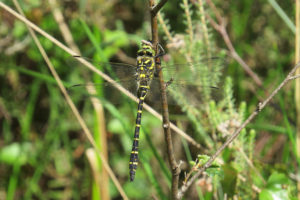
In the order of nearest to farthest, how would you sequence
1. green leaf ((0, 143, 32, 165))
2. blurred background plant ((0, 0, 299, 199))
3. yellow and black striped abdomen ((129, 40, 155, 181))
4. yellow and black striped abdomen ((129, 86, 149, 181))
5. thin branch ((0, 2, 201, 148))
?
yellow and black striped abdomen ((129, 86, 149, 181)) → yellow and black striped abdomen ((129, 40, 155, 181)) → thin branch ((0, 2, 201, 148)) → blurred background plant ((0, 0, 299, 199)) → green leaf ((0, 143, 32, 165))

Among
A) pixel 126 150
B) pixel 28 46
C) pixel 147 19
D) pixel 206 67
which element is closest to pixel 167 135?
pixel 206 67

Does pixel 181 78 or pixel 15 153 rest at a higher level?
pixel 181 78

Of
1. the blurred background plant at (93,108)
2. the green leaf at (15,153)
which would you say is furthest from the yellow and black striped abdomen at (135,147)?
the green leaf at (15,153)

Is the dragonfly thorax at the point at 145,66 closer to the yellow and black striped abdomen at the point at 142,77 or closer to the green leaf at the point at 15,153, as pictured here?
the yellow and black striped abdomen at the point at 142,77

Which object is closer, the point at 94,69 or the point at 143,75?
the point at 143,75

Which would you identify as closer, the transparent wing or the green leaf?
the transparent wing

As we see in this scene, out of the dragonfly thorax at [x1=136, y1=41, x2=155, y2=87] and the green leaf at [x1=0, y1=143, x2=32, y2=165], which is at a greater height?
the dragonfly thorax at [x1=136, y1=41, x2=155, y2=87]

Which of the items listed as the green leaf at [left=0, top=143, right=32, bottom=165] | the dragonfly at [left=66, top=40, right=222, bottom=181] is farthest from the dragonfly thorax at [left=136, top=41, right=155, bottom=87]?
the green leaf at [left=0, top=143, right=32, bottom=165]

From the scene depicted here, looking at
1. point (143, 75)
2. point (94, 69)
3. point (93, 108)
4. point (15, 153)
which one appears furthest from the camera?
point (15, 153)

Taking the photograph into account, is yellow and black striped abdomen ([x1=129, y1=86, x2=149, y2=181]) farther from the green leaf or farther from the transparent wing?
the green leaf

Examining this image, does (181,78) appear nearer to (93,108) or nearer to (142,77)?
(142,77)

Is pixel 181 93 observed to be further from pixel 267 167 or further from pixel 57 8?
pixel 57 8

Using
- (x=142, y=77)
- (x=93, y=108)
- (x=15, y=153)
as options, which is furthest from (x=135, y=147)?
(x=15, y=153)
